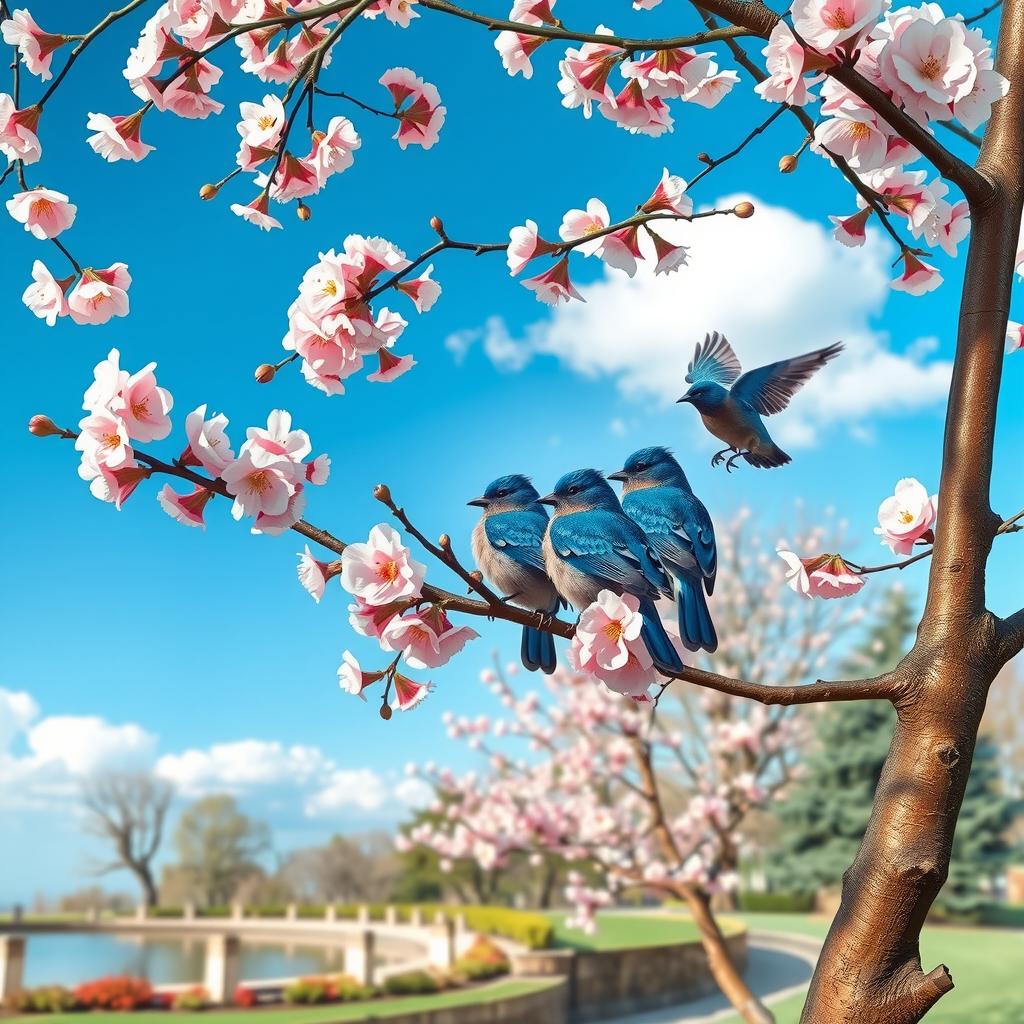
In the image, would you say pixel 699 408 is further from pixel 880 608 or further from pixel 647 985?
pixel 880 608

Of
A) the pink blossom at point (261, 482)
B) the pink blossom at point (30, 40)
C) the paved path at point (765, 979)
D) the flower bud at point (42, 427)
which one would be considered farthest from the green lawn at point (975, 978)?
the pink blossom at point (30, 40)

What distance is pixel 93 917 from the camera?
85.6 feet

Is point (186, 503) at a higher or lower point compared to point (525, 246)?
lower

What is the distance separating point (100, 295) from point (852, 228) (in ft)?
5.90

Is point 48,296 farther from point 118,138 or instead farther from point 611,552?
point 611,552

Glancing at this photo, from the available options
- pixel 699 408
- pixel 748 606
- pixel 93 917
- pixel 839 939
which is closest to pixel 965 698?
pixel 839 939

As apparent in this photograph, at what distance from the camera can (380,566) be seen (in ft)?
5.69

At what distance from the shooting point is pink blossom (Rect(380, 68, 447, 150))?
2.79 m

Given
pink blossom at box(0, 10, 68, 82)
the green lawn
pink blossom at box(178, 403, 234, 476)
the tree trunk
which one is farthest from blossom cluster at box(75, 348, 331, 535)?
the green lawn

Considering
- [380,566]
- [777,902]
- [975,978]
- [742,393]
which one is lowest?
[777,902]

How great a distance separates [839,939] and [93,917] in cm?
2813

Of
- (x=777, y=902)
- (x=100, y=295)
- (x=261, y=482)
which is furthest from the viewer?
(x=777, y=902)

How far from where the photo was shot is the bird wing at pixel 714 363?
1.88m

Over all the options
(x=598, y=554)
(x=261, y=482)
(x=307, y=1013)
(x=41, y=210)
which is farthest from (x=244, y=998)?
(x=598, y=554)
